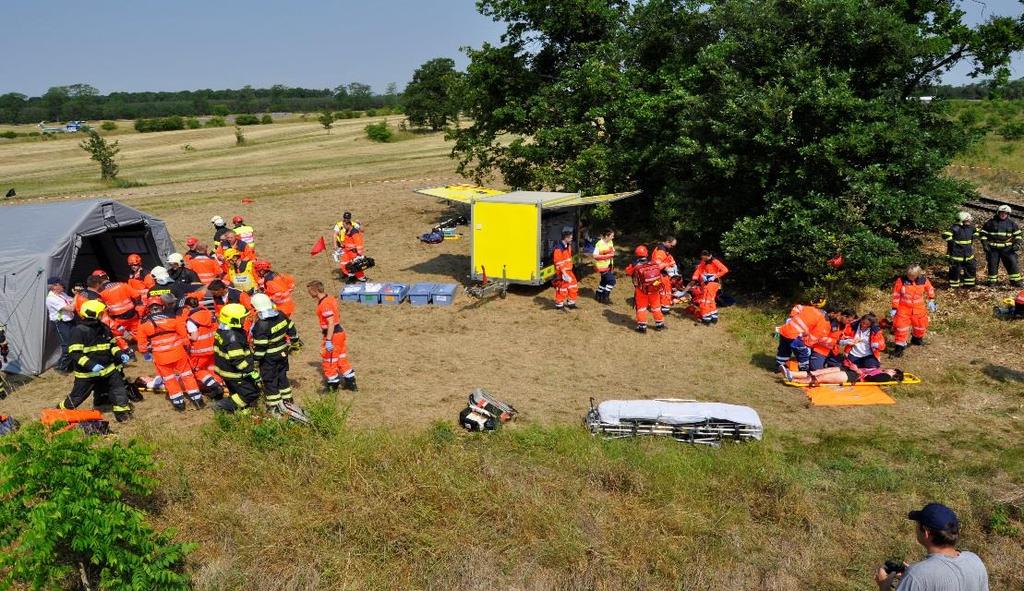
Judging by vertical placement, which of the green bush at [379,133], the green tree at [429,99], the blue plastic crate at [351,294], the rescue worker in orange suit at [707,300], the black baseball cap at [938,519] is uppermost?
the green tree at [429,99]

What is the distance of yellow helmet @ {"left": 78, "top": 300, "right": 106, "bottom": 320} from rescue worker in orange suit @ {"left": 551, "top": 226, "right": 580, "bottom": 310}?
9286mm

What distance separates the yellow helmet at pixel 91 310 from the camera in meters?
9.54

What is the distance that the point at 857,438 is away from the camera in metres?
9.74

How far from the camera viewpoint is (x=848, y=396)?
11078 mm

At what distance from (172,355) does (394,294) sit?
21.6 ft

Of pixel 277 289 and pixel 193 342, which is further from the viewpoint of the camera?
pixel 277 289

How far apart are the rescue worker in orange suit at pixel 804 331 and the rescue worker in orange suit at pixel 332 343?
7853 mm

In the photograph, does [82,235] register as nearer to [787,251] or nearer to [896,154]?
[787,251]

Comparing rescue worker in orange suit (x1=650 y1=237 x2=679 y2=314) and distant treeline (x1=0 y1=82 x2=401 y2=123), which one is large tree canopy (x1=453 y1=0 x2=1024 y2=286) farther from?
distant treeline (x1=0 y1=82 x2=401 y2=123)

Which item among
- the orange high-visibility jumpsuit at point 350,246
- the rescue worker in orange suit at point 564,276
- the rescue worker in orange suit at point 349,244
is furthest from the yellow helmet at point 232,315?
the orange high-visibility jumpsuit at point 350,246

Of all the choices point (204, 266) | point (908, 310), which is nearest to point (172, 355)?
point (204, 266)

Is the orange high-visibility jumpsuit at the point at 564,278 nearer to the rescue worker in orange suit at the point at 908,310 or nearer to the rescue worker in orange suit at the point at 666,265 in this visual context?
the rescue worker in orange suit at the point at 666,265

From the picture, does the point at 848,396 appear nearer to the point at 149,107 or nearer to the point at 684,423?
the point at 684,423

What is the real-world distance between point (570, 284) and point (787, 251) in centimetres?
515
